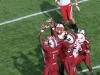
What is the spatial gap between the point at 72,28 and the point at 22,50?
7.00ft

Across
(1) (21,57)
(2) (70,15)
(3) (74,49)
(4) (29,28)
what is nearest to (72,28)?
(2) (70,15)

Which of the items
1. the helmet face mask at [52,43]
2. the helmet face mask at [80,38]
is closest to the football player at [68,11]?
the helmet face mask at [80,38]

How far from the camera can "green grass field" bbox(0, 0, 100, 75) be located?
11.3m

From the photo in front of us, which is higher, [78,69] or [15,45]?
[15,45]

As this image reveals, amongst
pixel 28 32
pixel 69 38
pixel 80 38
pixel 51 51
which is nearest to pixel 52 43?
pixel 51 51

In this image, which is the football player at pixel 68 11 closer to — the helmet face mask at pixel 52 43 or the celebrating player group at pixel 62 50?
the celebrating player group at pixel 62 50

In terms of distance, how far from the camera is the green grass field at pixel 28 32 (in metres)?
11.3

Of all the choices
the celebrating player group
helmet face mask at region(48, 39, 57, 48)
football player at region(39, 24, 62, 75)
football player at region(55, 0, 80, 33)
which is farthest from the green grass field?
helmet face mask at region(48, 39, 57, 48)

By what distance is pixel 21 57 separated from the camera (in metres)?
11.8

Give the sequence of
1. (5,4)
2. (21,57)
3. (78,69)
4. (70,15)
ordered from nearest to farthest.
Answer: (78,69) < (21,57) < (70,15) < (5,4)

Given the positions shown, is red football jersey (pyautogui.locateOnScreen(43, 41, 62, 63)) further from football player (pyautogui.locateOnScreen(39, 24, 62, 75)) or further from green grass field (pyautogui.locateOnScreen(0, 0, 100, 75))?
green grass field (pyautogui.locateOnScreen(0, 0, 100, 75))

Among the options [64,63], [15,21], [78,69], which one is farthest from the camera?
[15,21]

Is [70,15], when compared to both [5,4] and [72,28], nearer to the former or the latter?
[72,28]

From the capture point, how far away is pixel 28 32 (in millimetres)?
13102
